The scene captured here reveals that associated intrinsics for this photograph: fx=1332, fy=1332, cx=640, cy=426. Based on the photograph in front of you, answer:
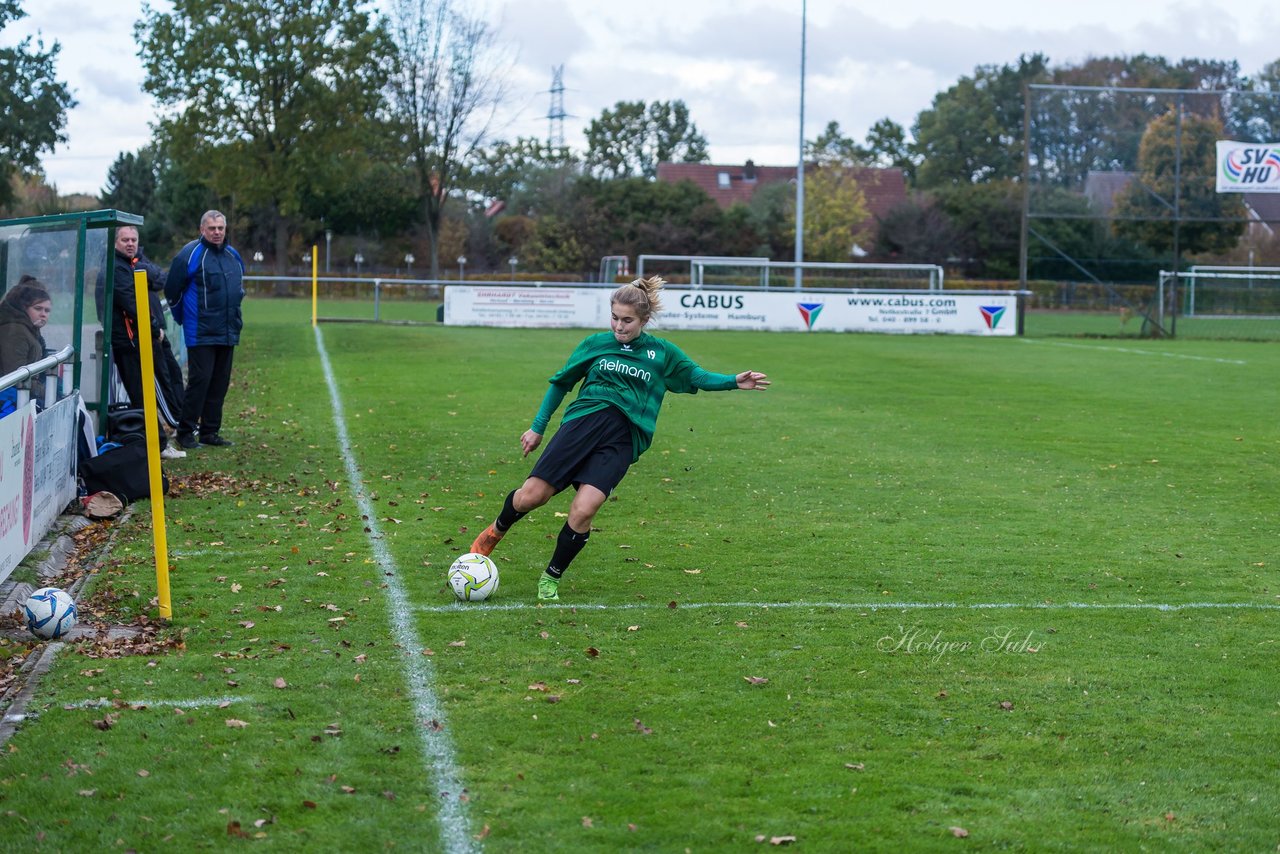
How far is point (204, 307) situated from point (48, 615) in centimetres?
627

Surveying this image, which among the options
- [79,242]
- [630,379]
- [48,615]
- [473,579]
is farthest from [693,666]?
[79,242]

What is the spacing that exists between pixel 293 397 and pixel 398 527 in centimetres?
857

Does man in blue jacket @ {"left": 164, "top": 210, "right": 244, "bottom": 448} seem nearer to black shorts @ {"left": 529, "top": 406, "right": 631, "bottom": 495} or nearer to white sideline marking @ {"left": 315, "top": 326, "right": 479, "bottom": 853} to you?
white sideline marking @ {"left": 315, "top": 326, "right": 479, "bottom": 853}

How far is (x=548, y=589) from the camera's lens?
22.3 feet

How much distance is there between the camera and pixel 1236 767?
15.3ft

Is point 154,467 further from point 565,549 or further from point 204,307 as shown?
point 204,307

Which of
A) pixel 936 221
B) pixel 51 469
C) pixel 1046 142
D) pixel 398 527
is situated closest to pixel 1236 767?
pixel 398 527

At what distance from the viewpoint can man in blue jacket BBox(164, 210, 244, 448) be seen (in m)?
11.8

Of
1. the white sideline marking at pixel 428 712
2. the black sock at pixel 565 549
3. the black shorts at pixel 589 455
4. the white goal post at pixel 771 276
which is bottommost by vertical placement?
the white sideline marking at pixel 428 712

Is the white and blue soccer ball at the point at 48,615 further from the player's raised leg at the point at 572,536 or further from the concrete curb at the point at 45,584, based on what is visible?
the player's raised leg at the point at 572,536

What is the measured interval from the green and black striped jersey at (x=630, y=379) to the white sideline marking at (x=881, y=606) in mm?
842

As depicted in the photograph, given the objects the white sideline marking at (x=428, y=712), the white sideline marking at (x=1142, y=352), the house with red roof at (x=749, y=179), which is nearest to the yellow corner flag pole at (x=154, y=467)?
the white sideline marking at (x=428, y=712)

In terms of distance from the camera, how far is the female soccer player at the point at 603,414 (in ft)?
22.5

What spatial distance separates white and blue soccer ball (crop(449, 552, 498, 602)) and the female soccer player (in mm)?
255
